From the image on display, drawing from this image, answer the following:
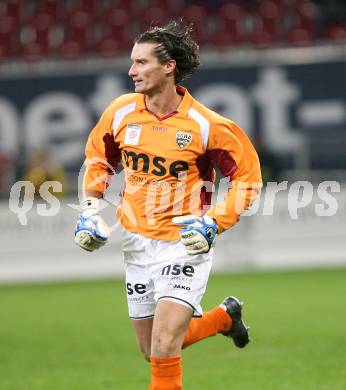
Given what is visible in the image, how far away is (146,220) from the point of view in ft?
19.3

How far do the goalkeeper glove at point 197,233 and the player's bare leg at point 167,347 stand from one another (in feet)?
1.37

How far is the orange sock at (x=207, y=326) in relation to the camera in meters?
6.38

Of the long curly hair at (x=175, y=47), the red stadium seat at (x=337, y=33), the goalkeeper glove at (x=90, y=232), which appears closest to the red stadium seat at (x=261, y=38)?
the red stadium seat at (x=337, y=33)

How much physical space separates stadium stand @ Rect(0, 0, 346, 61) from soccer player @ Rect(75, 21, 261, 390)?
12.1 m

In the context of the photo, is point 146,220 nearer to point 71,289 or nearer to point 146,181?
point 146,181

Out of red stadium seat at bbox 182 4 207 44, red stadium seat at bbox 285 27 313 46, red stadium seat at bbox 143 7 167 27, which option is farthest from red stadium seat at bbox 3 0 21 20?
A: red stadium seat at bbox 285 27 313 46

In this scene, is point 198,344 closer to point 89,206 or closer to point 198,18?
point 89,206

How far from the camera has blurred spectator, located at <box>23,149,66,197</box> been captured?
15.3 metres

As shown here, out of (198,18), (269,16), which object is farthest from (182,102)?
(269,16)

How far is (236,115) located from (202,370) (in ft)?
30.4

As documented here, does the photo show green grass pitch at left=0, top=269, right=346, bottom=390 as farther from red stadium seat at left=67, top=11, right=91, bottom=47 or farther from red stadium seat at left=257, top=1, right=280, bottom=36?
red stadium seat at left=67, top=11, right=91, bottom=47

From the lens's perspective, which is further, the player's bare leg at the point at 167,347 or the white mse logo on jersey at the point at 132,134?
the white mse logo on jersey at the point at 132,134

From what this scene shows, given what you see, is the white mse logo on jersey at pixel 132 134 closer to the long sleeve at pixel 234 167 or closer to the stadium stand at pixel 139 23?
the long sleeve at pixel 234 167

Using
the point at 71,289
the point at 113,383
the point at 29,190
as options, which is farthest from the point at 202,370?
the point at 29,190
